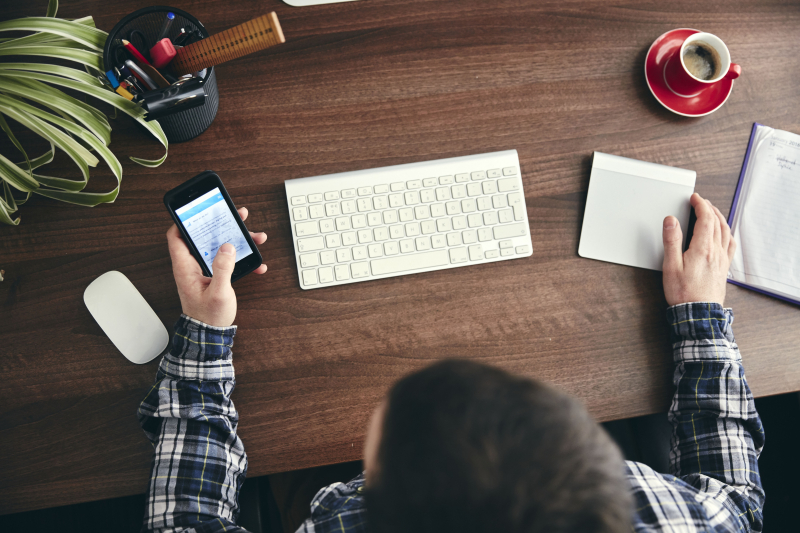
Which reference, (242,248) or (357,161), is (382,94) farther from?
(242,248)

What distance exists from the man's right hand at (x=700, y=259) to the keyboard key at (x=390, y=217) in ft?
1.56

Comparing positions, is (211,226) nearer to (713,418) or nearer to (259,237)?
(259,237)

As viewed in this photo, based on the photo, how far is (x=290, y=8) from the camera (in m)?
0.86

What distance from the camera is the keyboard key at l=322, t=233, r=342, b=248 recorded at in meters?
0.81

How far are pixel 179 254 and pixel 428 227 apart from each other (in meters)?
0.40

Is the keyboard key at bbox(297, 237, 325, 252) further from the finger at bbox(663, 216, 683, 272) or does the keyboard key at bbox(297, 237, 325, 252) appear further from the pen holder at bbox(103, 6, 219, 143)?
the finger at bbox(663, 216, 683, 272)

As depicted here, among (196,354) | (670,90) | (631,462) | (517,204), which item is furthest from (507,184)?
(196,354)

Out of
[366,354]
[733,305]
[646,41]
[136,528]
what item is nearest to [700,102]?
[646,41]

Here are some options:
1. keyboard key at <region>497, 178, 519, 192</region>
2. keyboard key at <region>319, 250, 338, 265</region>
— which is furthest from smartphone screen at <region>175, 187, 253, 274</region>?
keyboard key at <region>497, 178, 519, 192</region>

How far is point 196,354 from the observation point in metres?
0.73

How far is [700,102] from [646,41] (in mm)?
155

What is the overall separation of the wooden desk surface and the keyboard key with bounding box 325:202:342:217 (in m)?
0.07

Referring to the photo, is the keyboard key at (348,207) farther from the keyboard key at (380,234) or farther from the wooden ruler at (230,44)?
the wooden ruler at (230,44)

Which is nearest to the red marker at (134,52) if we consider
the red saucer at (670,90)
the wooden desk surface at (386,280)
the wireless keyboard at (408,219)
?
the wooden desk surface at (386,280)
